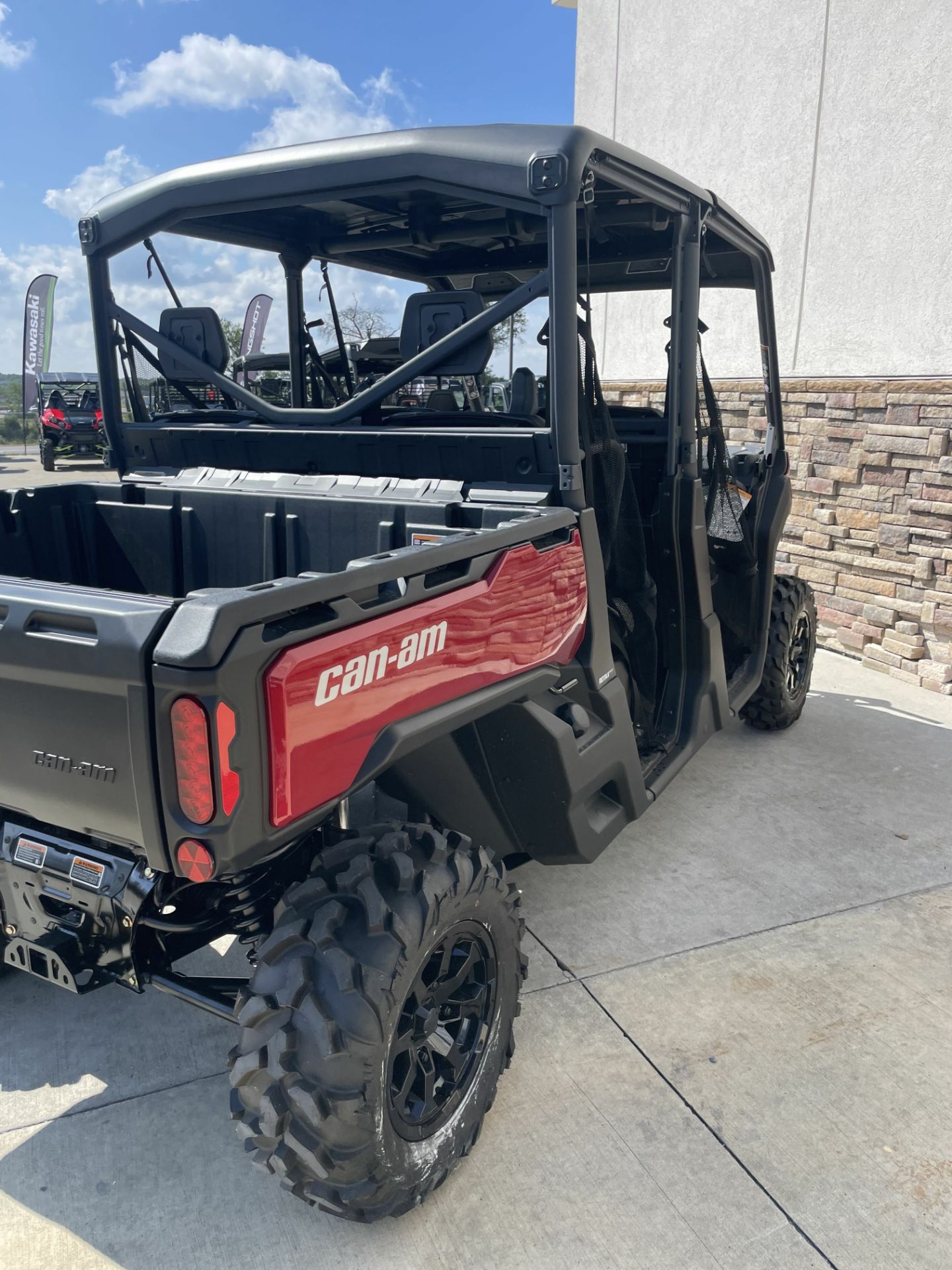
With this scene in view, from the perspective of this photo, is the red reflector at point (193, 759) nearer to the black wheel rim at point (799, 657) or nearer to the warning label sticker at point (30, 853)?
the warning label sticker at point (30, 853)

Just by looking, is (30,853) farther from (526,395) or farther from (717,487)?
(717,487)

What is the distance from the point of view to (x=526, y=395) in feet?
9.10

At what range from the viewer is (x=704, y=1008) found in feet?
8.92

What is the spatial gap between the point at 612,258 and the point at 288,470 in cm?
179

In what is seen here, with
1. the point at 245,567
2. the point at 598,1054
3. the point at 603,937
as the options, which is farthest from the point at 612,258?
the point at 598,1054

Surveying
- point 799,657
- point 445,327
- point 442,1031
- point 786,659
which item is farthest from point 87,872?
point 799,657

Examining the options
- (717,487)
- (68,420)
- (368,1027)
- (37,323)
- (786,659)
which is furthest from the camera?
(37,323)

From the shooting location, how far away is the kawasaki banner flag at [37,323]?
24.6 metres

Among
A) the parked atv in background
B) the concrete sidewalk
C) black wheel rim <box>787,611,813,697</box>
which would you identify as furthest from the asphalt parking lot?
the parked atv in background

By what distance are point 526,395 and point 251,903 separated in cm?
159

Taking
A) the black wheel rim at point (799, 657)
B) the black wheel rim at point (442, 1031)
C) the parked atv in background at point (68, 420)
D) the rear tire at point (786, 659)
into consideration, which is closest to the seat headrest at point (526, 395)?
the black wheel rim at point (442, 1031)

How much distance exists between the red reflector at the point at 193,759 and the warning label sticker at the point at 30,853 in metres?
0.61

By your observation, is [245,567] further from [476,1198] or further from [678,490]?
[476,1198]

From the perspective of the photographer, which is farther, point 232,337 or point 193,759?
point 232,337
